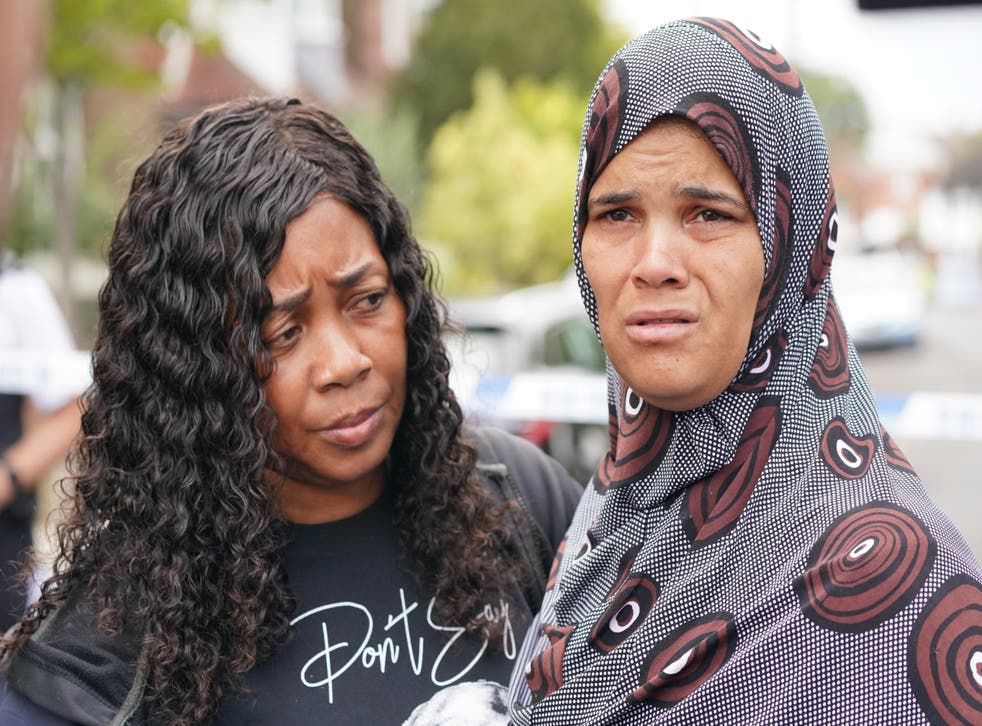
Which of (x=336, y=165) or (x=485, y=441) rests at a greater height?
(x=336, y=165)

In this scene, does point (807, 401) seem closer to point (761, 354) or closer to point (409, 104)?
point (761, 354)

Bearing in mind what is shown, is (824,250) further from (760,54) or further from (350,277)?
(350,277)

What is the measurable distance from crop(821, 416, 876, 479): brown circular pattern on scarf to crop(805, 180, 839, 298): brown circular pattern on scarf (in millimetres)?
210

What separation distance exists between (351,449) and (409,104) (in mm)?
26524

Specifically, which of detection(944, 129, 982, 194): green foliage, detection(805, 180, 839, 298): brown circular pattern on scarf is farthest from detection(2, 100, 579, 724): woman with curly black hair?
detection(944, 129, 982, 194): green foliage

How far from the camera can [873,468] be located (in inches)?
69.4

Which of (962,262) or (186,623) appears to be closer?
(186,623)

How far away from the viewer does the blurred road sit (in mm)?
10508

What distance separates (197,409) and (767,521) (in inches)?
41.6

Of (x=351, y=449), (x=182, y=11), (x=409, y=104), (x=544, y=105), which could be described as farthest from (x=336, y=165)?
(x=409, y=104)

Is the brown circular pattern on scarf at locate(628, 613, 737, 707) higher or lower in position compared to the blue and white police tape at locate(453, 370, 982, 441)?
higher

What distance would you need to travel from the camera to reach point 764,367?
Result: 1823mm

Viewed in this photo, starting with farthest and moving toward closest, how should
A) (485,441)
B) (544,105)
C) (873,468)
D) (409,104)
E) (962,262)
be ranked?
(962,262), (409,104), (544,105), (485,441), (873,468)

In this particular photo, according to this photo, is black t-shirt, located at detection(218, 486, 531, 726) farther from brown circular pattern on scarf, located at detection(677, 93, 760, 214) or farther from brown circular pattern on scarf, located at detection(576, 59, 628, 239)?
brown circular pattern on scarf, located at detection(677, 93, 760, 214)
